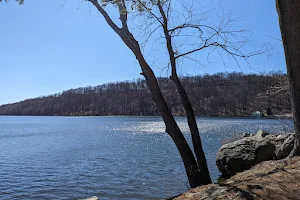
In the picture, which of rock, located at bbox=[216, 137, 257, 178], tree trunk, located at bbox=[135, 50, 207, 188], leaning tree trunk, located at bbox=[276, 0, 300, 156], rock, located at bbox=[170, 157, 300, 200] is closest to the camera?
rock, located at bbox=[170, 157, 300, 200]

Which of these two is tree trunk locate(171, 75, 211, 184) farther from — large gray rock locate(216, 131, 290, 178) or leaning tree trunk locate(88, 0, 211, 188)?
large gray rock locate(216, 131, 290, 178)

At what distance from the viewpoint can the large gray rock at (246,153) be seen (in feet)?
43.2

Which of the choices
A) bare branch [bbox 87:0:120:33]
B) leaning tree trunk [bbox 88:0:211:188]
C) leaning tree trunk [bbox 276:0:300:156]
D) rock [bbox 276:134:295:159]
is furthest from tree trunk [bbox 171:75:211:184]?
rock [bbox 276:134:295:159]

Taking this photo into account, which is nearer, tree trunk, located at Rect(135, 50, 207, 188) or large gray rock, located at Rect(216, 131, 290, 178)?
tree trunk, located at Rect(135, 50, 207, 188)

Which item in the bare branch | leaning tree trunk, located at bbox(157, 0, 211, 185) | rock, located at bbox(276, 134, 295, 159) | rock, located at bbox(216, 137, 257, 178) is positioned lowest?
rock, located at bbox(216, 137, 257, 178)

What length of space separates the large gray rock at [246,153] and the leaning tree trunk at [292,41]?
6772 millimetres

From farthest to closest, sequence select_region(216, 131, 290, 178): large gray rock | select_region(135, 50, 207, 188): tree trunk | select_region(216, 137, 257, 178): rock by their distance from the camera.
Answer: select_region(216, 137, 257, 178): rock, select_region(216, 131, 290, 178): large gray rock, select_region(135, 50, 207, 188): tree trunk

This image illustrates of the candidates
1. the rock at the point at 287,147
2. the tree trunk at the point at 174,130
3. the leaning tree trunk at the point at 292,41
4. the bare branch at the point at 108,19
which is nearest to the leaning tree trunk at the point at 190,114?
the tree trunk at the point at 174,130

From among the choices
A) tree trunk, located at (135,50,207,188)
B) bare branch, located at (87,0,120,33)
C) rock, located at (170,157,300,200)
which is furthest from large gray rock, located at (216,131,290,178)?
bare branch, located at (87,0,120,33)

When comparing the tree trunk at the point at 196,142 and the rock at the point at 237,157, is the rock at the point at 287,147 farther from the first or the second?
the tree trunk at the point at 196,142

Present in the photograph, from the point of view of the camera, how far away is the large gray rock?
13.2m

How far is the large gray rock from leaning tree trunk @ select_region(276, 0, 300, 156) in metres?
6.77

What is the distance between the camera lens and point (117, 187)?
14453 mm

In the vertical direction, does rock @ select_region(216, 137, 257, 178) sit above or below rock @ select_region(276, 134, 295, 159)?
below
